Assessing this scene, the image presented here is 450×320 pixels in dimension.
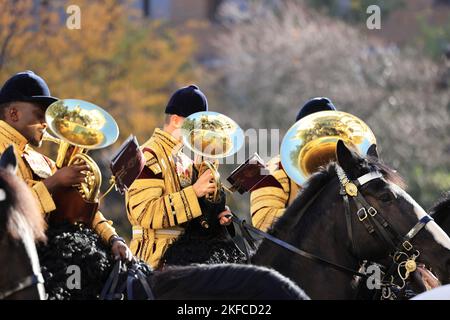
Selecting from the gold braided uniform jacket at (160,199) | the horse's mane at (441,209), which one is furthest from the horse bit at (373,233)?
the horse's mane at (441,209)

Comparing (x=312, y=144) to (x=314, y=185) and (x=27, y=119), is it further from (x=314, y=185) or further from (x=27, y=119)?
(x=27, y=119)

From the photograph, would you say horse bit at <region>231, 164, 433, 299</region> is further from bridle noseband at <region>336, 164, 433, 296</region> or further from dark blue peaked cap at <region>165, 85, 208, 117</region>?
dark blue peaked cap at <region>165, 85, 208, 117</region>

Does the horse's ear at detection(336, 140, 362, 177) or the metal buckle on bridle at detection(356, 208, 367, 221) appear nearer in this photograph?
the metal buckle on bridle at detection(356, 208, 367, 221)

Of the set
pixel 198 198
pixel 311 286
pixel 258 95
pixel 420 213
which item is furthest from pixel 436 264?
pixel 258 95

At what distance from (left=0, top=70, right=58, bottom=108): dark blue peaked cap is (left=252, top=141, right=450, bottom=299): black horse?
4.80ft

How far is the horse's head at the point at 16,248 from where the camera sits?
4516mm

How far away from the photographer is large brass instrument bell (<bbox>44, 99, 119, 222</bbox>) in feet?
18.6

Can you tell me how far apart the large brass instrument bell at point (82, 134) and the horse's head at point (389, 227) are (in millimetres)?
1335

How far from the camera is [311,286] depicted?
5.95m

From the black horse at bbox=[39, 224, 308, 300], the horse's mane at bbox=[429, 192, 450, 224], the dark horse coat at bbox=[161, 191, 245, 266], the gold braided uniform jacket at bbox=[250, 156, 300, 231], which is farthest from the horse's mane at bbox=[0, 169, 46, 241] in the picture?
the horse's mane at bbox=[429, 192, 450, 224]

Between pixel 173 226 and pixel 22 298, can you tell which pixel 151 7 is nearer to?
pixel 173 226

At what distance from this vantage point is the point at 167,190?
6.79m

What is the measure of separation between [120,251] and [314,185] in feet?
3.76

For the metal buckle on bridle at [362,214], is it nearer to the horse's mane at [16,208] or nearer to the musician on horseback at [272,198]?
the musician on horseback at [272,198]
